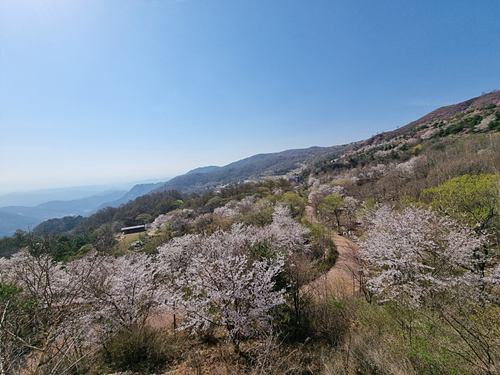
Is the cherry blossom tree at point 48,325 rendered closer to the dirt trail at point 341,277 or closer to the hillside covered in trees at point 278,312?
the hillside covered in trees at point 278,312

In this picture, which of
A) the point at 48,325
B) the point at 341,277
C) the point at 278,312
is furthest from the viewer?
the point at 341,277

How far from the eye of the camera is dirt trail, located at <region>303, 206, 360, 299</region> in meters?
11.4

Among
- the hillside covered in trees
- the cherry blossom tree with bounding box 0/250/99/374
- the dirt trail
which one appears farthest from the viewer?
the dirt trail

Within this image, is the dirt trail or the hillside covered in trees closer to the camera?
the hillside covered in trees

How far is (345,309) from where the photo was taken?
8445 mm

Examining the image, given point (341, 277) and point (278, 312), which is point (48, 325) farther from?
point (341, 277)

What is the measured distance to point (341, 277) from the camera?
13.5 metres

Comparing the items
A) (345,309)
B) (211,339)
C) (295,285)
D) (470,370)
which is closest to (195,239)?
(211,339)

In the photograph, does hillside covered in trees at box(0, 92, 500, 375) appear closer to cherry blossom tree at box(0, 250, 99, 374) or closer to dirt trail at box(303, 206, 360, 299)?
cherry blossom tree at box(0, 250, 99, 374)

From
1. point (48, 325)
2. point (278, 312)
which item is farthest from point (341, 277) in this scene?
point (48, 325)

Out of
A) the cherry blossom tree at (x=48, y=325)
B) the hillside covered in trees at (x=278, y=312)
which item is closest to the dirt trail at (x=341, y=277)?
the hillside covered in trees at (x=278, y=312)

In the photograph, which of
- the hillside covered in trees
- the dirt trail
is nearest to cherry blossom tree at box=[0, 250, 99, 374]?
the hillside covered in trees

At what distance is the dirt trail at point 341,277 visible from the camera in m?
11.4

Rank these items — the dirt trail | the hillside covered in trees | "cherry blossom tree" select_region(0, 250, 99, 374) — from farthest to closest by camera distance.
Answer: the dirt trail, the hillside covered in trees, "cherry blossom tree" select_region(0, 250, 99, 374)
